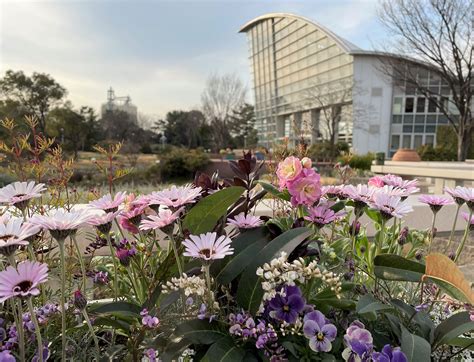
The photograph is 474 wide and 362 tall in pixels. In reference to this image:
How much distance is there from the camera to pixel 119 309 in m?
0.94

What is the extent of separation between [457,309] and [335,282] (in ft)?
2.26

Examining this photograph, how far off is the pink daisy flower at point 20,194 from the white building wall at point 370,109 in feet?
96.2

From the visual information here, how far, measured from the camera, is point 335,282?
759 mm

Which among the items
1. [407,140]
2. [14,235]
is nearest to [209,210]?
[14,235]

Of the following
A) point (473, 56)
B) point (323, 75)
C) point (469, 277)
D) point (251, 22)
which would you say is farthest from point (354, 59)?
point (469, 277)

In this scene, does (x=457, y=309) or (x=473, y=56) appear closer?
(x=457, y=309)

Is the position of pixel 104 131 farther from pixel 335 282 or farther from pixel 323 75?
pixel 335 282

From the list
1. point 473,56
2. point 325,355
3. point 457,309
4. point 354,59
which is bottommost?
point 457,309

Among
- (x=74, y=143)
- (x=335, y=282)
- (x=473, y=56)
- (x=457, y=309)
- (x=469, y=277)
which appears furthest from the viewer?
(x=74, y=143)

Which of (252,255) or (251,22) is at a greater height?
(251,22)

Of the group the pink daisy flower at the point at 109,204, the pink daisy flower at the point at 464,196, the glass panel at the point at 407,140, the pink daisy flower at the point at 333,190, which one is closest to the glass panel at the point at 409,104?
the glass panel at the point at 407,140

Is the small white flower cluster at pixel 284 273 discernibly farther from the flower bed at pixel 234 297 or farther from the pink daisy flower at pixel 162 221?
the pink daisy flower at pixel 162 221

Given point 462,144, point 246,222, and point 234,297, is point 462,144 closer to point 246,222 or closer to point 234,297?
point 246,222

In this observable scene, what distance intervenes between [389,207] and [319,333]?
1.34 feet
